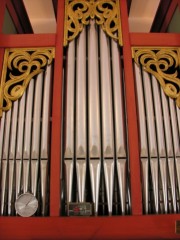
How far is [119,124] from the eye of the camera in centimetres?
293

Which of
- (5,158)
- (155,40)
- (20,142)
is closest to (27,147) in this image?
(20,142)

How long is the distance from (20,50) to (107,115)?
1180mm

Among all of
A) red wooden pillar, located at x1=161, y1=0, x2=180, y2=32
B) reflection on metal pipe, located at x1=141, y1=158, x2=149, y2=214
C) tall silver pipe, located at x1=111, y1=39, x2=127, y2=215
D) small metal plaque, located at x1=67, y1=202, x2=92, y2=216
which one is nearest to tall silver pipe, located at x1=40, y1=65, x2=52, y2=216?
small metal plaque, located at x1=67, y1=202, x2=92, y2=216

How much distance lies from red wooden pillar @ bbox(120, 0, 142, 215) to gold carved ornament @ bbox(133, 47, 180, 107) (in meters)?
0.12

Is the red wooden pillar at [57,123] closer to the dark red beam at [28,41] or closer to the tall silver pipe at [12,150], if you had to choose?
the dark red beam at [28,41]

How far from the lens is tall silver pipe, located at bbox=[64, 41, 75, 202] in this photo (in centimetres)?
275

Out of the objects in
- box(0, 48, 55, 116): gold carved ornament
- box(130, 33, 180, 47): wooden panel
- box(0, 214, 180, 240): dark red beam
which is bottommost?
box(0, 214, 180, 240): dark red beam

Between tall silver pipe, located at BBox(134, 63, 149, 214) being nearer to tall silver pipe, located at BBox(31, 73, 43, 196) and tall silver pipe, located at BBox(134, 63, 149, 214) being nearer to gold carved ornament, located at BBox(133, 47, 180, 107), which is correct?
gold carved ornament, located at BBox(133, 47, 180, 107)

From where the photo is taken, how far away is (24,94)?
3.14m

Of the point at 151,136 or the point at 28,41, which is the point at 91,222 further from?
the point at 28,41

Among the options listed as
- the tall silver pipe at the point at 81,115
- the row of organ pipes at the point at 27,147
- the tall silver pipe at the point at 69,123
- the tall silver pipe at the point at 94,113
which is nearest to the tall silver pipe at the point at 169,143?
the tall silver pipe at the point at 94,113

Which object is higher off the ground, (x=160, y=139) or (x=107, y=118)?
(x=107, y=118)

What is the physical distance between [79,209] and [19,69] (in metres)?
1.54

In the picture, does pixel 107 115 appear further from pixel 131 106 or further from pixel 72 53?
pixel 72 53
